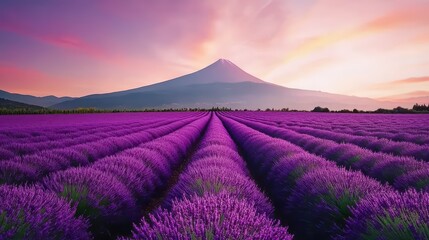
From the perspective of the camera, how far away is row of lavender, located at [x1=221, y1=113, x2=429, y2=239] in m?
1.93

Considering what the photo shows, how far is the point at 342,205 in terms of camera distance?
298 cm

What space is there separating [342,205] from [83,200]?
9.29 ft

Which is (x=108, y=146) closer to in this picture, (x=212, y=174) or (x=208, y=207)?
(x=212, y=174)

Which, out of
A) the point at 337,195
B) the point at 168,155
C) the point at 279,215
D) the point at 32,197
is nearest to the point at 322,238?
the point at 337,195

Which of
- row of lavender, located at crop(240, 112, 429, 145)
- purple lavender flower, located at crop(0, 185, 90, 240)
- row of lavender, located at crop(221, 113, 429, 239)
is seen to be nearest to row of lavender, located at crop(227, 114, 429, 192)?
row of lavender, located at crop(221, 113, 429, 239)

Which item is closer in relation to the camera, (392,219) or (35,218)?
(392,219)

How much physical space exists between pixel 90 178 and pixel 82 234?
1298 mm

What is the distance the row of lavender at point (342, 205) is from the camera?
6.32 feet

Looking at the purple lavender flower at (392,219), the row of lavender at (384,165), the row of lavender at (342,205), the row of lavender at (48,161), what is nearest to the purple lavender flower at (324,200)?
the row of lavender at (342,205)

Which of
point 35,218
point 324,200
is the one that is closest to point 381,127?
point 324,200

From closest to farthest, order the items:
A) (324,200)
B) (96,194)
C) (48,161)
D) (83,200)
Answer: (324,200) < (83,200) < (96,194) < (48,161)

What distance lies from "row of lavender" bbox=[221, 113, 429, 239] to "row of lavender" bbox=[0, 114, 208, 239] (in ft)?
7.42

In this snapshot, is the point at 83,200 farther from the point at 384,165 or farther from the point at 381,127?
the point at 381,127

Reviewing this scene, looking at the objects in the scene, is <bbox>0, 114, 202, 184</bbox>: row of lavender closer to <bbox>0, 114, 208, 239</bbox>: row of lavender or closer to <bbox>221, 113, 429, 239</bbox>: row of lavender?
<bbox>0, 114, 208, 239</bbox>: row of lavender
